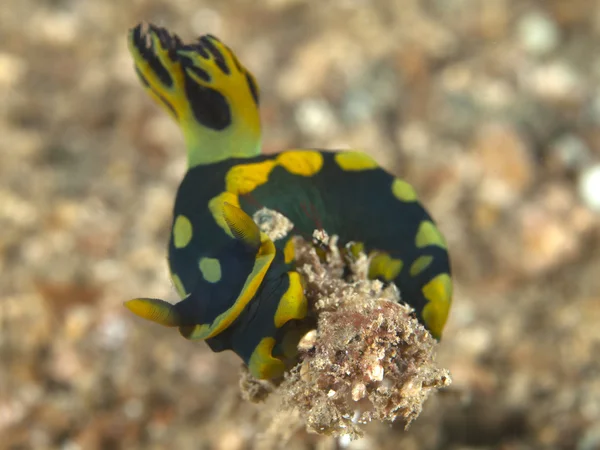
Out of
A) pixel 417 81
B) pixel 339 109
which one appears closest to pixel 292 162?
pixel 339 109

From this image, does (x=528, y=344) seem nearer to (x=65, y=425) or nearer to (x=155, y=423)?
(x=155, y=423)

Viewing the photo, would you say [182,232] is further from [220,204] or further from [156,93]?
[156,93]

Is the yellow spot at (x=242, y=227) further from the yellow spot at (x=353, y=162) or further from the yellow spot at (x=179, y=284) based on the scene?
the yellow spot at (x=353, y=162)

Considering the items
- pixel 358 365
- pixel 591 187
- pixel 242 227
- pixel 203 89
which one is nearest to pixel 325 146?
pixel 591 187

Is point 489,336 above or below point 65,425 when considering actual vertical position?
above

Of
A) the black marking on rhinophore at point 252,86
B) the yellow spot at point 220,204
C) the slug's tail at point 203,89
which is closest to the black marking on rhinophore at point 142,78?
the slug's tail at point 203,89

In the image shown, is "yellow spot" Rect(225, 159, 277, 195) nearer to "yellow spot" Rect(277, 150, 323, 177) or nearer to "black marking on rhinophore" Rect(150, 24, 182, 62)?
"yellow spot" Rect(277, 150, 323, 177)

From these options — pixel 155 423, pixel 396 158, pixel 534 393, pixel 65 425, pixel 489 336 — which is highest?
pixel 396 158

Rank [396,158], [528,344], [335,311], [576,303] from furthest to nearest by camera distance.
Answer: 1. [396,158]
2. [576,303]
3. [528,344]
4. [335,311]
